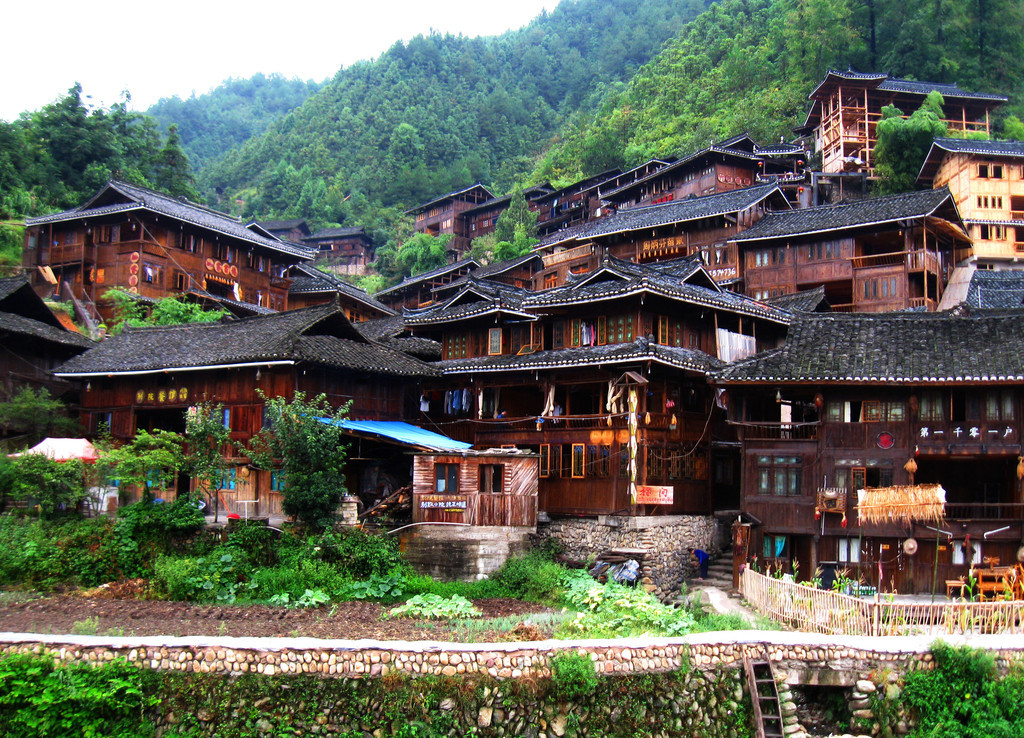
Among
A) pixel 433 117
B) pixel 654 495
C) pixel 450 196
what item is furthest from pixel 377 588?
pixel 433 117

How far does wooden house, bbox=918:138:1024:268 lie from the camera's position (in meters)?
46.0

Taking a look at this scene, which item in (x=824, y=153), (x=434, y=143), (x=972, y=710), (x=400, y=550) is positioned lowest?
(x=972, y=710)

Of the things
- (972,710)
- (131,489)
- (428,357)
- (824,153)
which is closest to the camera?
(972,710)

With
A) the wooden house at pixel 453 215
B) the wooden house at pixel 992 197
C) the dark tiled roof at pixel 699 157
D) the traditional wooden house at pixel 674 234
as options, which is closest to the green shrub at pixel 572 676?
the traditional wooden house at pixel 674 234

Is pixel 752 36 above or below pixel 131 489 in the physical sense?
above

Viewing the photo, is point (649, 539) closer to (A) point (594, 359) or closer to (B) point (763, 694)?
(A) point (594, 359)

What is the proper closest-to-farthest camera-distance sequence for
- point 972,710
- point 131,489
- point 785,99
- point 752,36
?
point 972,710 < point 131,489 < point 785,99 < point 752,36

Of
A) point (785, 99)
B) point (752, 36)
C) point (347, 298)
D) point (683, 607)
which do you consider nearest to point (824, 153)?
point (785, 99)

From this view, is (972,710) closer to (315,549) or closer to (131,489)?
(315,549)

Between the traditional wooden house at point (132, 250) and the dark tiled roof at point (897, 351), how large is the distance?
3123cm

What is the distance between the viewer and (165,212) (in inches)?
1737

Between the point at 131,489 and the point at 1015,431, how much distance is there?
27.6m

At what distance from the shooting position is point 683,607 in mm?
22984

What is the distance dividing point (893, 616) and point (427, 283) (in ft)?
160
